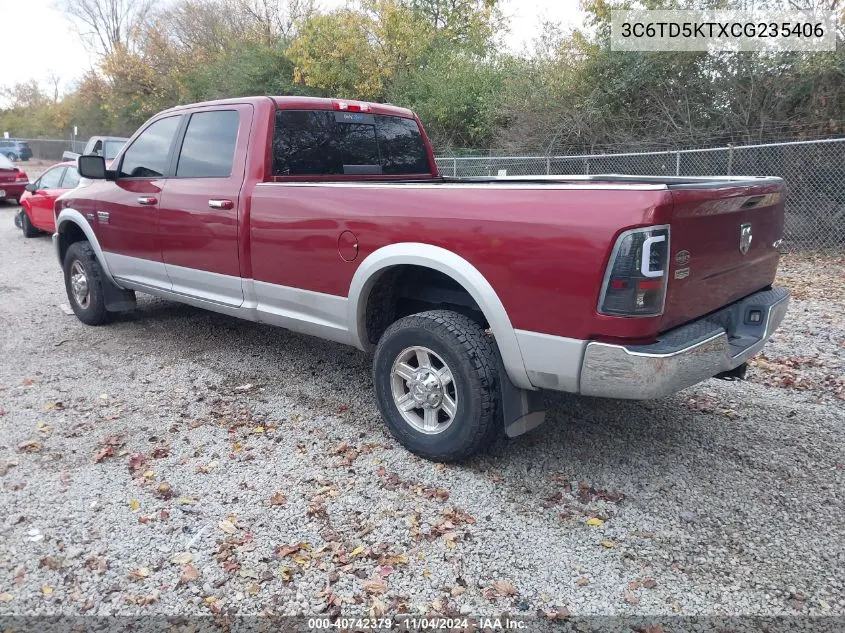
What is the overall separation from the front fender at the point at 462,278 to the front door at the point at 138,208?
95.6 inches

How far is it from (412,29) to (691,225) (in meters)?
19.9

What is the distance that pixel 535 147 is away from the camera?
14.0 metres

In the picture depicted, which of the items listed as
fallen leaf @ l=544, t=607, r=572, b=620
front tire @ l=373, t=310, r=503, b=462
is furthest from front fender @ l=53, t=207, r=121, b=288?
fallen leaf @ l=544, t=607, r=572, b=620

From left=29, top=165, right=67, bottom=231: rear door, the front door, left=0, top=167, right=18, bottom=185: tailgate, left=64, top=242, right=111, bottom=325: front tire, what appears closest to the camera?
the front door

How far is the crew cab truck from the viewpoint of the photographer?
2904mm

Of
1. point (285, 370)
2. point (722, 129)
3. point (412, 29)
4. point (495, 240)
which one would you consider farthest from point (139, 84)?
point (495, 240)

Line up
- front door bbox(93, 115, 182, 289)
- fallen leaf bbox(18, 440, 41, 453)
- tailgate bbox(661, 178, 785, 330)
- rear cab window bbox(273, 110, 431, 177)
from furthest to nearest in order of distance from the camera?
front door bbox(93, 115, 182, 289), rear cab window bbox(273, 110, 431, 177), fallen leaf bbox(18, 440, 41, 453), tailgate bbox(661, 178, 785, 330)

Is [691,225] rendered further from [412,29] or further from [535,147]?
[412,29]

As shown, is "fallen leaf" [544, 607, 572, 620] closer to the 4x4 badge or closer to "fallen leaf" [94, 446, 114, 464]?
the 4x4 badge

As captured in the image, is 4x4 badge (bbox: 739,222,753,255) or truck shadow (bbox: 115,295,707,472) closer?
4x4 badge (bbox: 739,222,753,255)

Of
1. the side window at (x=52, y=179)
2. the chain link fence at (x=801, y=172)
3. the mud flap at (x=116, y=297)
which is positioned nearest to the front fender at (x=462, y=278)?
the mud flap at (x=116, y=297)

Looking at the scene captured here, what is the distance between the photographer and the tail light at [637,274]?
109 inches

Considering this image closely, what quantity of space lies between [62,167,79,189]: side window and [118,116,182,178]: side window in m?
7.48

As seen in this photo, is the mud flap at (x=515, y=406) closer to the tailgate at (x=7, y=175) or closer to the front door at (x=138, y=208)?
the front door at (x=138, y=208)
